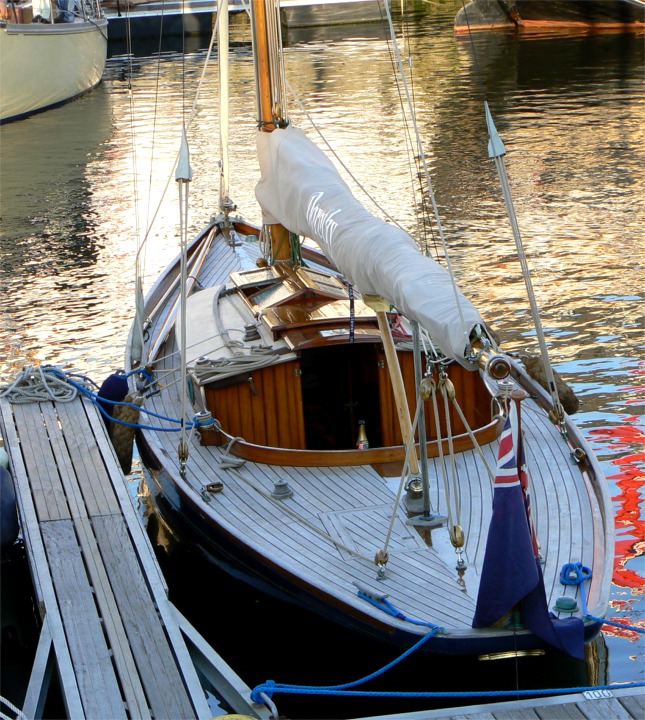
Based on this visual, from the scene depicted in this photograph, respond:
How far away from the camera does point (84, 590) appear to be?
729cm

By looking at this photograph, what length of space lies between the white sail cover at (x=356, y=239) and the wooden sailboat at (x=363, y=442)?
0.02 meters

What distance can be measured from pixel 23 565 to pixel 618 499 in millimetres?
5393

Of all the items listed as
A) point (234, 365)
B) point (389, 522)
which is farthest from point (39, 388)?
point (389, 522)

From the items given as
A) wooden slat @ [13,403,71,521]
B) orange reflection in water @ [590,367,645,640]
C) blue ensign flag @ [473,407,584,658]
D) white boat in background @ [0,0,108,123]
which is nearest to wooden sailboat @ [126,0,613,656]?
blue ensign flag @ [473,407,584,658]

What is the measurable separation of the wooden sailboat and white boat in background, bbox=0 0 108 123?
2244 centimetres

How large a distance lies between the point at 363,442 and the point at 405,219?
11.2m

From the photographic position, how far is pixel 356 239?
7.74 metres

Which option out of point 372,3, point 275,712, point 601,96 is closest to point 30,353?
point 275,712

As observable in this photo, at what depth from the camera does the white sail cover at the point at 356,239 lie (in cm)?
615

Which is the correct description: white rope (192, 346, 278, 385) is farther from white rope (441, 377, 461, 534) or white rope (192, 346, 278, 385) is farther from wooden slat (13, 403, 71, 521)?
white rope (441, 377, 461, 534)

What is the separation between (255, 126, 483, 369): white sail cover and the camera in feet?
20.2

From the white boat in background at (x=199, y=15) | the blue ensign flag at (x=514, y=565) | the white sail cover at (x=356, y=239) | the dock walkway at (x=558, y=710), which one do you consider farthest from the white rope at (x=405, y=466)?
the white boat in background at (x=199, y=15)

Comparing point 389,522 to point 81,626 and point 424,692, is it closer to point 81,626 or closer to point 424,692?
point 424,692

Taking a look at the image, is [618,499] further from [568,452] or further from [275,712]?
[275,712]
